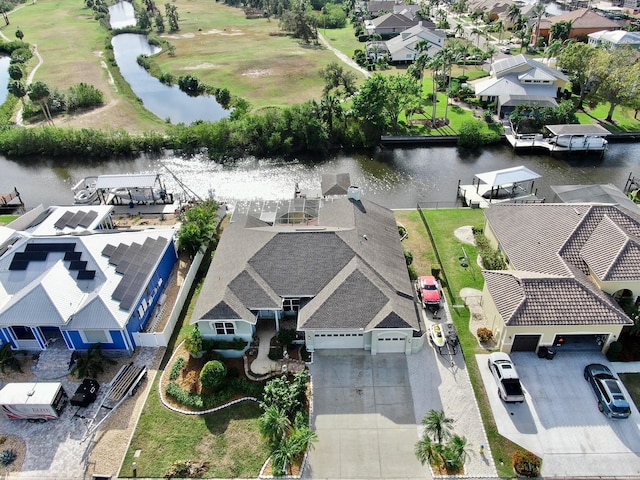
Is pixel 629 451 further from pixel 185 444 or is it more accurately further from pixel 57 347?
pixel 57 347

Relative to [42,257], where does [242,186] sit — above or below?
below

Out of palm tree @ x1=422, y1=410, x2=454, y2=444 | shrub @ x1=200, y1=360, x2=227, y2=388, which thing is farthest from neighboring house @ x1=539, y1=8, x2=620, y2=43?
shrub @ x1=200, y1=360, x2=227, y2=388

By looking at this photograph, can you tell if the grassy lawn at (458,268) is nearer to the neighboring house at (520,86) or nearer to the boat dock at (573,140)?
the boat dock at (573,140)

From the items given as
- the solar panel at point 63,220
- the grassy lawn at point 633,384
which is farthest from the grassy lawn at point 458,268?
the solar panel at point 63,220

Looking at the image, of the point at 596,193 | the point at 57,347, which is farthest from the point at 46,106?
the point at 596,193

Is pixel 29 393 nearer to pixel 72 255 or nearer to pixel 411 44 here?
pixel 72 255

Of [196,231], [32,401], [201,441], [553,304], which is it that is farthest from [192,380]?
[553,304]
